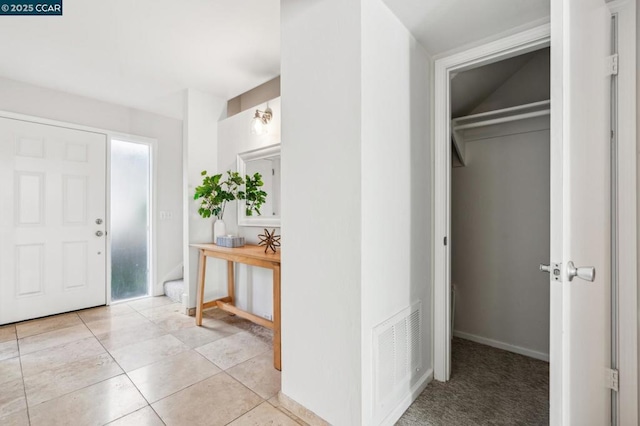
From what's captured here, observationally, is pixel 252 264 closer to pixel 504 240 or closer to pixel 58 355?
pixel 58 355

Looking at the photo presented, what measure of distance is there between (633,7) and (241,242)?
3027 mm

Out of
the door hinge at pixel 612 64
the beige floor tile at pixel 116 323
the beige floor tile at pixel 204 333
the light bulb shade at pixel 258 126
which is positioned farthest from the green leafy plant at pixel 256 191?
the door hinge at pixel 612 64

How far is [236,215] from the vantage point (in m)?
3.39

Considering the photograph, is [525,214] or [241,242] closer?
[525,214]

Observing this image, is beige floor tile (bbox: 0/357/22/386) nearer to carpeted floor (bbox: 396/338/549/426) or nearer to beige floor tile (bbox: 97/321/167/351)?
beige floor tile (bbox: 97/321/167/351)

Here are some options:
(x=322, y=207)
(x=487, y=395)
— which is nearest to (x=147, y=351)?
(x=322, y=207)

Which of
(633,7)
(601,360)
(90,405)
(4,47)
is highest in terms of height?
(4,47)

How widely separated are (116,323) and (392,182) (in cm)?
310

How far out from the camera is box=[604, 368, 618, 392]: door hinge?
149 centimetres

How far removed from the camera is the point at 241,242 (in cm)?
295

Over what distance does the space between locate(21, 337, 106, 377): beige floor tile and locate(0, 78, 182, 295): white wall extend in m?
1.46

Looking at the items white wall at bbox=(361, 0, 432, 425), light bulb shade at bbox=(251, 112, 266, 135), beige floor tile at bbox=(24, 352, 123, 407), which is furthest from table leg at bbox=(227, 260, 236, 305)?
white wall at bbox=(361, 0, 432, 425)

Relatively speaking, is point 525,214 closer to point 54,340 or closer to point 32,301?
point 54,340

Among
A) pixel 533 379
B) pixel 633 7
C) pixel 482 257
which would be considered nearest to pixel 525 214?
pixel 482 257
